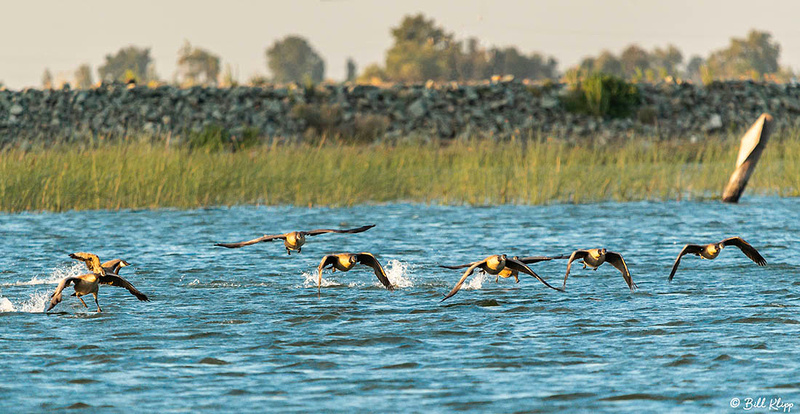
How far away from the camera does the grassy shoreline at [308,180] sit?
22625 mm

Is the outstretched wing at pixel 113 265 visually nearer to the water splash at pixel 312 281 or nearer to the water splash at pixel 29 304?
the water splash at pixel 29 304

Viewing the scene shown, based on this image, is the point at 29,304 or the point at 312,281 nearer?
the point at 29,304

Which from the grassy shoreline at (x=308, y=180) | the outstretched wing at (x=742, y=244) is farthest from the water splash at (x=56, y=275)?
the outstretched wing at (x=742, y=244)

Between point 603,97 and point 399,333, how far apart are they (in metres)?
39.1

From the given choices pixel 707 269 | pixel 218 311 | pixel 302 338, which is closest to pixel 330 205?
pixel 707 269

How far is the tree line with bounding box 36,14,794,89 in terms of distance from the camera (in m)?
104

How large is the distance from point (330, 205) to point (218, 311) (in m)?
13.2

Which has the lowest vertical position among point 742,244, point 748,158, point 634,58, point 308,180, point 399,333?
point 399,333

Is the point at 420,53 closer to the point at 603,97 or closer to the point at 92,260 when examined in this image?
the point at 603,97

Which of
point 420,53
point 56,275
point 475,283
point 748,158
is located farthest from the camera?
point 420,53

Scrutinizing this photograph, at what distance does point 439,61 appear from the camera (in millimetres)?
105812

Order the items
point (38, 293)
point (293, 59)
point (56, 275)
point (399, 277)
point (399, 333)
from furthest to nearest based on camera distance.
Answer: point (293, 59) < point (56, 275) < point (399, 277) < point (38, 293) < point (399, 333)

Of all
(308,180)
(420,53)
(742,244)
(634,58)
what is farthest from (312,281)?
(634,58)

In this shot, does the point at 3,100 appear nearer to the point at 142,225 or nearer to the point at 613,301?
the point at 142,225
